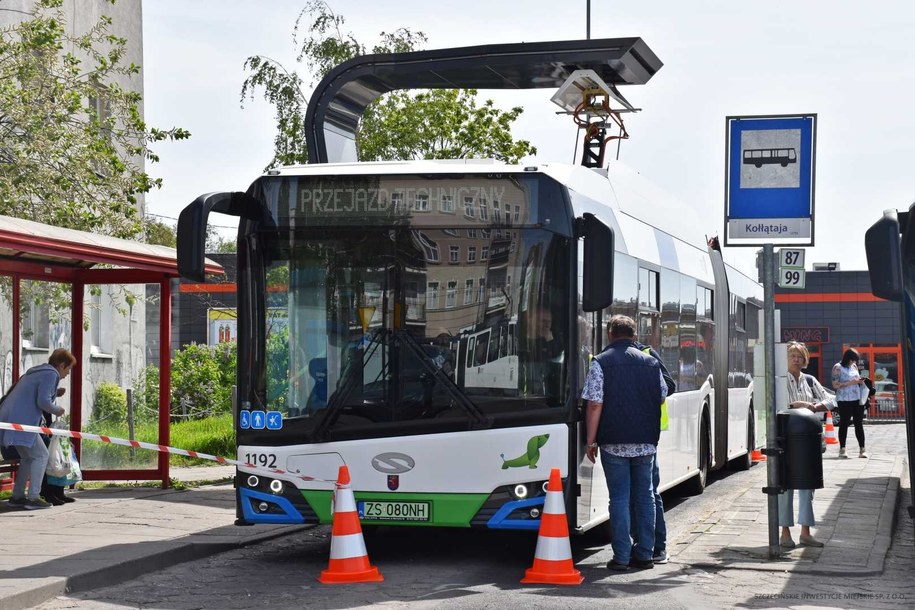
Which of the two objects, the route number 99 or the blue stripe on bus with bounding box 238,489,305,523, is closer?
the blue stripe on bus with bounding box 238,489,305,523

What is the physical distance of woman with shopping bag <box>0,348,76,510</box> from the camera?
13.2 m

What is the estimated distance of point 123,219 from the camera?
1861 centimetres

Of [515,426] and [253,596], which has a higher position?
[515,426]

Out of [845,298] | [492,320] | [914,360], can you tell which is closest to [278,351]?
[492,320]

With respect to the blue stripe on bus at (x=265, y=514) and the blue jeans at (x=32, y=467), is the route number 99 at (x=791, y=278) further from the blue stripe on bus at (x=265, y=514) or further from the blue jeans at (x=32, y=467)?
the blue jeans at (x=32, y=467)

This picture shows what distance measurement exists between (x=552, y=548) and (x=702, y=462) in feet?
22.7

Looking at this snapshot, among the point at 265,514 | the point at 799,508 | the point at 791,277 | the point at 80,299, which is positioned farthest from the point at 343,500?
the point at 80,299

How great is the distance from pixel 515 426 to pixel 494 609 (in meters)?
1.86

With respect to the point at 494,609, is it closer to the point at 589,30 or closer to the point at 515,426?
the point at 515,426

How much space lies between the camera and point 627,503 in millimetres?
9789

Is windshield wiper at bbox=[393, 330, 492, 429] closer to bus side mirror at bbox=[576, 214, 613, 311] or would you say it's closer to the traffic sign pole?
bus side mirror at bbox=[576, 214, 613, 311]

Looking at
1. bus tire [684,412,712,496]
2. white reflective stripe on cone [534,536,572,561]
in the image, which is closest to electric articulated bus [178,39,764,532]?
white reflective stripe on cone [534,536,572,561]

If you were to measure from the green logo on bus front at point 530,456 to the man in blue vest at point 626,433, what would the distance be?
36 cm

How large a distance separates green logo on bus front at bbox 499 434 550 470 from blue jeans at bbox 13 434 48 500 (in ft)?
18.3
